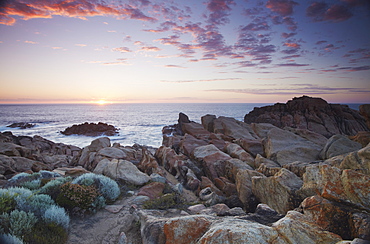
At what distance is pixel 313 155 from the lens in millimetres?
12906

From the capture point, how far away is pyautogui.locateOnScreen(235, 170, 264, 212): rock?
331 inches

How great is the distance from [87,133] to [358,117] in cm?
6147

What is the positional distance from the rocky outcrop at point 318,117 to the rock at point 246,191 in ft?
112

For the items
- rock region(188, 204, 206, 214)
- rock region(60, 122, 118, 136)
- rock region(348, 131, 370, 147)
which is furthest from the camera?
rock region(60, 122, 118, 136)

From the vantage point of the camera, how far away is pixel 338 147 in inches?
466

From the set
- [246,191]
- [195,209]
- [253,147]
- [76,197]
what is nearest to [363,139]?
[253,147]

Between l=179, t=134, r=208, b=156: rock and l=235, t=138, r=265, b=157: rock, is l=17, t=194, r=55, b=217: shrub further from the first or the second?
l=235, t=138, r=265, b=157: rock

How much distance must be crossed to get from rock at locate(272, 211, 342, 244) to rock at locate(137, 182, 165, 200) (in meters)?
6.74

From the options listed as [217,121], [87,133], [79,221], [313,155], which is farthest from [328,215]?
[87,133]

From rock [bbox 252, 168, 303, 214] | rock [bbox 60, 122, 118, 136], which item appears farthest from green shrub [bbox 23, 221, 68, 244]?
rock [bbox 60, 122, 118, 136]

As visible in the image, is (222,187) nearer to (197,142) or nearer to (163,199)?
(163,199)

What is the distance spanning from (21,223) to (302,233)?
653 centimetres

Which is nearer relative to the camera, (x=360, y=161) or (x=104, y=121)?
(x=360, y=161)

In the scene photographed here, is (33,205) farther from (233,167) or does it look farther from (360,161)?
(360,161)
